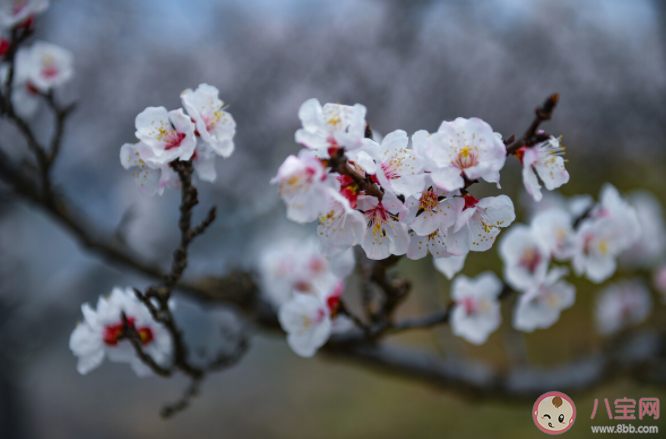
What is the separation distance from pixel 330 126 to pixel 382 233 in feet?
0.76

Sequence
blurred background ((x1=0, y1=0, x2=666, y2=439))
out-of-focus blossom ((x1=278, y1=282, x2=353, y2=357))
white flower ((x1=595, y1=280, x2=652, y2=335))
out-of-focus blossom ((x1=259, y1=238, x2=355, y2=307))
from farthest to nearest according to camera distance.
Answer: blurred background ((x1=0, y1=0, x2=666, y2=439)) → white flower ((x1=595, y1=280, x2=652, y2=335)) → out-of-focus blossom ((x1=259, y1=238, x2=355, y2=307)) → out-of-focus blossom ((x1=278, y1=282, x2=353, y2=357))

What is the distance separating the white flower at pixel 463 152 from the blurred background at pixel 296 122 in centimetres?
169

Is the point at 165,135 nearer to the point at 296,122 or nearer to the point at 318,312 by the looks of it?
the point at 318,312

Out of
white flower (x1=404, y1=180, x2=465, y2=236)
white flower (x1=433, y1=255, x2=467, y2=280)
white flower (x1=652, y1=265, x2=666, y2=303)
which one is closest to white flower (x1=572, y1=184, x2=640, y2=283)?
white flower (x1=433, y1=255, x2=467, y2=280)

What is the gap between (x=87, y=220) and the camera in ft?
5.87

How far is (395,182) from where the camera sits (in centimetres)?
73

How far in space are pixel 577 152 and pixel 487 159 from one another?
4.22 meters

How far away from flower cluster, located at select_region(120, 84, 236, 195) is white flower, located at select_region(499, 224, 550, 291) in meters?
0.94

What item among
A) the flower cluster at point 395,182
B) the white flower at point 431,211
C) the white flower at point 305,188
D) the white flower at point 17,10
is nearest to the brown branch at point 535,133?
the flower cluster at point 395,182

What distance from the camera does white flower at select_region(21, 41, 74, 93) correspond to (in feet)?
4.66

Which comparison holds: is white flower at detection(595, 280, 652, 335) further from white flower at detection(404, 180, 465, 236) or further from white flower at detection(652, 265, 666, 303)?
white flower at detection(404, 180, 465, 236)

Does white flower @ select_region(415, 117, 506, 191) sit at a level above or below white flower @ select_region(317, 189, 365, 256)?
above

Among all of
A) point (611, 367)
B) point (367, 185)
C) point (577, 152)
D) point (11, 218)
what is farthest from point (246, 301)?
point (11, 218)

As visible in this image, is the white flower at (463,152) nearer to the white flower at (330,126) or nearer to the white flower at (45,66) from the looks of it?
the white flower at (330,126)
